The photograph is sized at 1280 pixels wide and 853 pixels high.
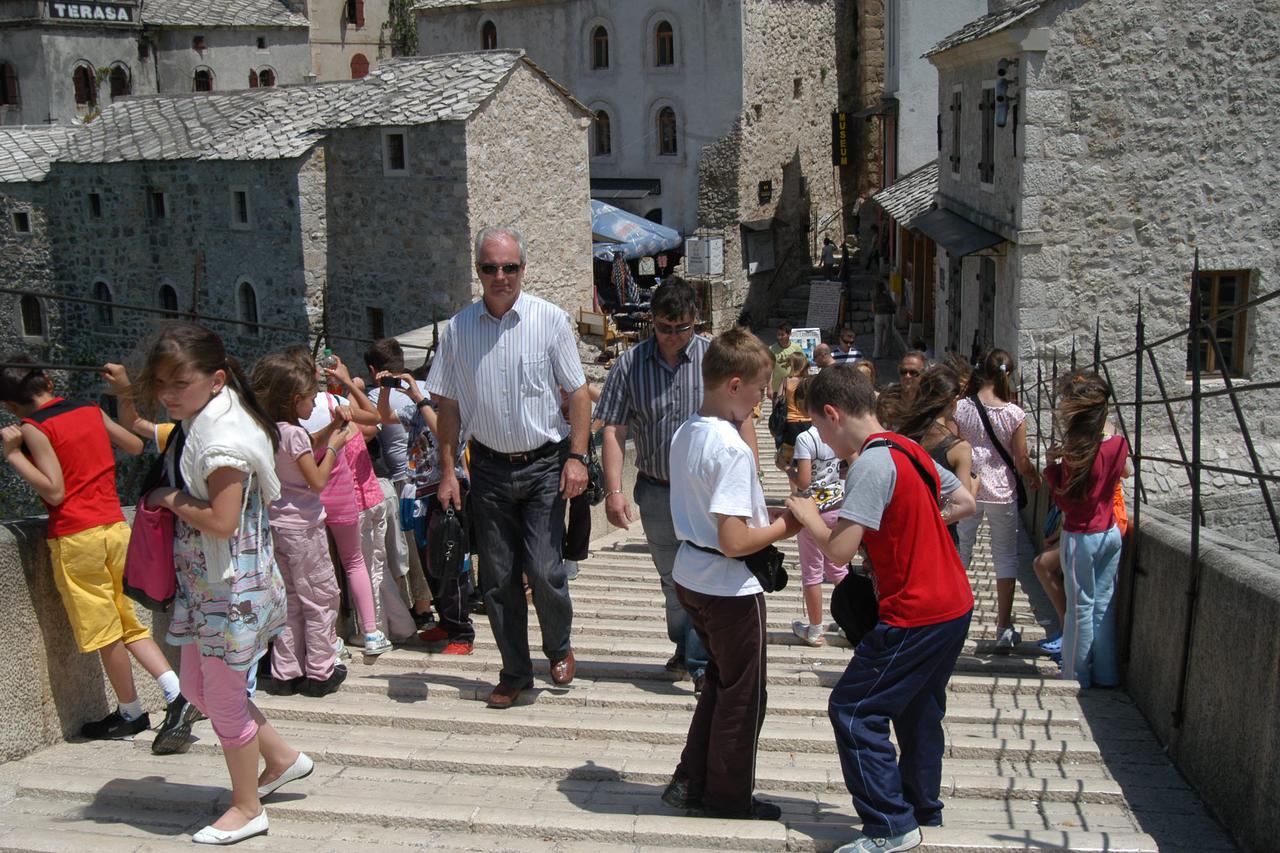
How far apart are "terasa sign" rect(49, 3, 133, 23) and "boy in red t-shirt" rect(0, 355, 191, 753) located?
4000cm

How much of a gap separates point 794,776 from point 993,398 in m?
2.80

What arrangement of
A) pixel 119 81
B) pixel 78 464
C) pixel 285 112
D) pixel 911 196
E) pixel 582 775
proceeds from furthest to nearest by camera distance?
1. pixel 119 81
2. pixel 285 112
3. pixel 911 196
4. pixel 78 464
5. pixel 582 775

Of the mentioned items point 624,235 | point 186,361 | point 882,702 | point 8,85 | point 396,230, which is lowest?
point 882,702

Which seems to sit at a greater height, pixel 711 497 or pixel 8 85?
pixel 8 85

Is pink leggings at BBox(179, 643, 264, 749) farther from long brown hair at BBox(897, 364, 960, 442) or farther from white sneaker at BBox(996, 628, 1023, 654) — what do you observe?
white sneaker at BBox(996, 628, 1023, 654)

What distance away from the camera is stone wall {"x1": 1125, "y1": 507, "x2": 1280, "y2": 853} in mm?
3855

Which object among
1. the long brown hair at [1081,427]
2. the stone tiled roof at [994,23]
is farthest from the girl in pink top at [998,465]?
the stone tiled roof at [994,23]

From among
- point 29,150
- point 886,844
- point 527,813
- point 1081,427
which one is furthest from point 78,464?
point 29,150

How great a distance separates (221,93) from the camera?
2967 cm

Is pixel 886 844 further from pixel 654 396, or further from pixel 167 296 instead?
pixel 167 296

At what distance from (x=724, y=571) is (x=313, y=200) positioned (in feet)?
77.2

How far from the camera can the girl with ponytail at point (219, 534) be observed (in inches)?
151

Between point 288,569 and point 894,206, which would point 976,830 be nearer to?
point 288,569

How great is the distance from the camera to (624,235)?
94.8 feet
